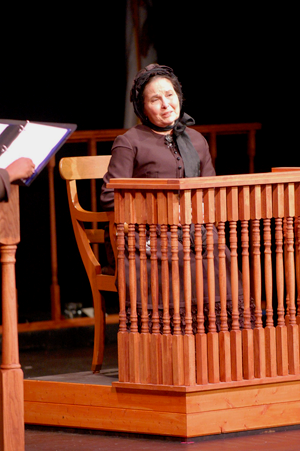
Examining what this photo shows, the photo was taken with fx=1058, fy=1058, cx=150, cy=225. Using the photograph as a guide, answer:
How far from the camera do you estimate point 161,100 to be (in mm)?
4441

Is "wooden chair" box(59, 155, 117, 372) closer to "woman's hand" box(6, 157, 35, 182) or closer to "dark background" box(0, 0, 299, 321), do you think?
"woman's hand" box(6, 157, 35, 182)

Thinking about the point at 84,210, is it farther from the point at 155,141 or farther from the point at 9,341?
the point at 9,341

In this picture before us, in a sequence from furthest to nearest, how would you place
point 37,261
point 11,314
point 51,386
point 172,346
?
point 37,261, point 51,386, point 172,346, point 11,314

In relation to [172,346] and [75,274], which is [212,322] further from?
[75,274]

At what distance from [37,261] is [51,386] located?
232cm

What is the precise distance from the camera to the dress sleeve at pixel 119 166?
438cm

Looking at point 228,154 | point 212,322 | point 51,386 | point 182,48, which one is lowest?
point 51,386

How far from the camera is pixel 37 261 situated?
21.5 ft

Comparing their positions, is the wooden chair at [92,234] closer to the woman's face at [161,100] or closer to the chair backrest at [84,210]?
the chair backrest at [84,210]

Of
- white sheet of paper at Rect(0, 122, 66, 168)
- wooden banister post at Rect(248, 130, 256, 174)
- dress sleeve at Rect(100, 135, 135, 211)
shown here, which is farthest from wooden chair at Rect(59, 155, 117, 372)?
wooden banister post at Rect(248, 130, 256, 174)

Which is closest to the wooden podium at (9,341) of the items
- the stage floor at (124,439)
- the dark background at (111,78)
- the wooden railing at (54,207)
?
the stage floor at (124,439)

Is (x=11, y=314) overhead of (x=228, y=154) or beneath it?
beneath

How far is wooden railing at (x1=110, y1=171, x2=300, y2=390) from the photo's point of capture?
13.0 ft

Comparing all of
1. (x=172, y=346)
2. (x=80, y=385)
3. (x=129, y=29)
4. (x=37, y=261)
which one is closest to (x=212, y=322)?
(x=172, y=346)
